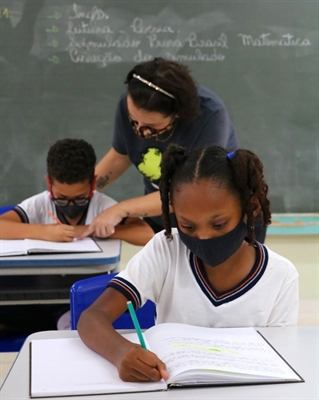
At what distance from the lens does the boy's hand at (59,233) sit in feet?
7.28

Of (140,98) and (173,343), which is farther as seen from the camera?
(140,98)

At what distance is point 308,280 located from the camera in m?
3.80

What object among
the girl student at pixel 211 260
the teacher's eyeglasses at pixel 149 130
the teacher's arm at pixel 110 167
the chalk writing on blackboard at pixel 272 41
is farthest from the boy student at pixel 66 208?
the chalk writing on blackboard at pixel 272 41

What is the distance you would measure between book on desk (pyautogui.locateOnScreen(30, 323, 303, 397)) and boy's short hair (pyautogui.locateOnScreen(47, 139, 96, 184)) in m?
1.23

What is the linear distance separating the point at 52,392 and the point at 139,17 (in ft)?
9.58

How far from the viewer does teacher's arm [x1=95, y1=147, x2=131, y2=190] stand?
2.64 metres

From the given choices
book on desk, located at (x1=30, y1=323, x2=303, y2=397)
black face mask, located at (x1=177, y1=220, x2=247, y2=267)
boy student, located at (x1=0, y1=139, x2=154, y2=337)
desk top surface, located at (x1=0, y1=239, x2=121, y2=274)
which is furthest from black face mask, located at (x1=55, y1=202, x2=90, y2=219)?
book on desk, located at (x1=30, y1=323, x2=303, y2=397)

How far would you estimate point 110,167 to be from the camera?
2.67m

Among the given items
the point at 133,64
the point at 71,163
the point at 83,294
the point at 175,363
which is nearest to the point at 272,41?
the point at 133,64

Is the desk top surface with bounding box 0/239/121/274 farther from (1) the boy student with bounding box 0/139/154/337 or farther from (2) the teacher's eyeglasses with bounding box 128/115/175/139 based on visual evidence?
(2) the teacher's eyeglasses with bounding box 128/115/175/139

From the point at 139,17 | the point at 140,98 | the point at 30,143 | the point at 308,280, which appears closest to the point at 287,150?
the point at 308,280

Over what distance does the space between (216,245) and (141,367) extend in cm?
40

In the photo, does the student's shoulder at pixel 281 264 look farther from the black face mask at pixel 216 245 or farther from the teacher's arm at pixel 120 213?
the teacher's arm at pixel 120 213

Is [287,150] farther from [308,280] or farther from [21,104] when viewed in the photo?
[21,104]
